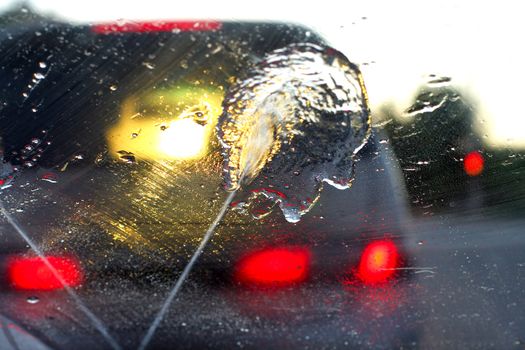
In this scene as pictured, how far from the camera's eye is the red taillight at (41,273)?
4414 millimetres

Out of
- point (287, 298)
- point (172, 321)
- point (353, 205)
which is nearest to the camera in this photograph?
point (172, 321)

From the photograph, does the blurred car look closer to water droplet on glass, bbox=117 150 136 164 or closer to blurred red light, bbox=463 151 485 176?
water droplet on glass, bbox=117 150 136 164

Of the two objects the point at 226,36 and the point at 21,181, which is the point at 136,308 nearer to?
the point at 21,181

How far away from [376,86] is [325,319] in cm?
156

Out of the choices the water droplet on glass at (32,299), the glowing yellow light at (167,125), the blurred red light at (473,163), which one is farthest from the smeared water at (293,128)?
the water droplet on glass at (32,299)

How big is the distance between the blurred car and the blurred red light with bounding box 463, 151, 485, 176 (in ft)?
1.62

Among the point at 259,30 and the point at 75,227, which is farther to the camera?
the point at 75,227

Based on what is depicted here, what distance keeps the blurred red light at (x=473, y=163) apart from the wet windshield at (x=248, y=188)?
11mm

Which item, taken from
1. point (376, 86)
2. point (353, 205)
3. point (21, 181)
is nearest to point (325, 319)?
point (353, 205)

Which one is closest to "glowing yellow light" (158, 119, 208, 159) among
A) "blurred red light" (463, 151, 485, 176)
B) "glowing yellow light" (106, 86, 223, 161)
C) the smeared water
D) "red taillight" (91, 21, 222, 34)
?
"glowing yellow light" (106, 86, 223, 161)

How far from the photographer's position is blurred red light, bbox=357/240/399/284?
4.50 m

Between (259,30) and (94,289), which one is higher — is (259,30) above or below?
above

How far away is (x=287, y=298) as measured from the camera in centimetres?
433

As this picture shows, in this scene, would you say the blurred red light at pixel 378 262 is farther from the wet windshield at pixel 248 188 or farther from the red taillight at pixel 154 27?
the red taillight at pixel 154 27
